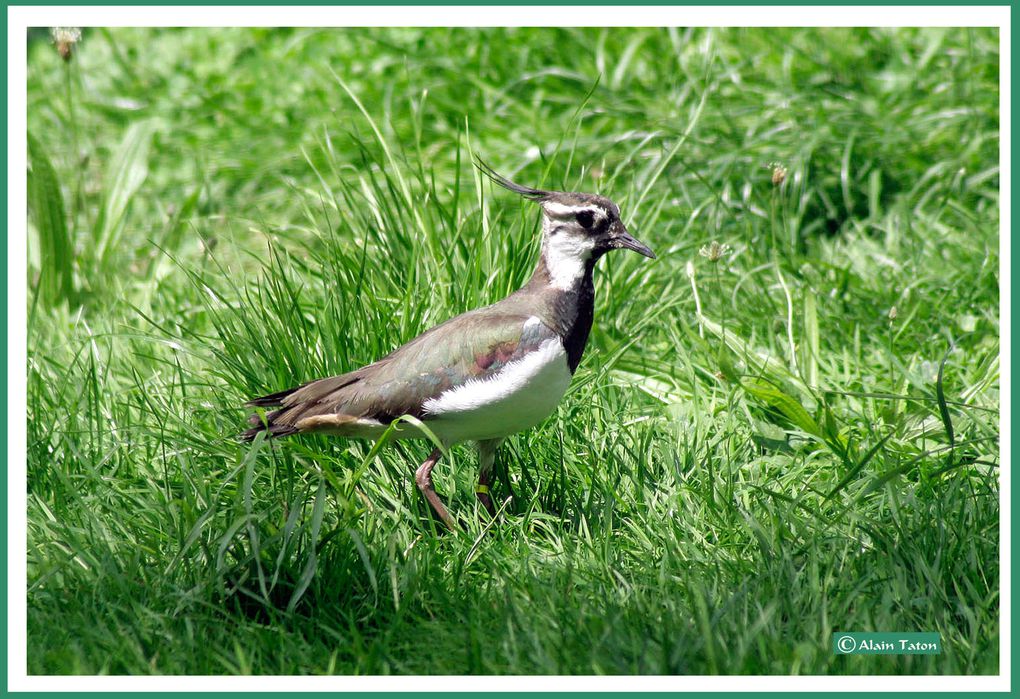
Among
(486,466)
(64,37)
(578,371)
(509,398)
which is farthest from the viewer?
(64,37)

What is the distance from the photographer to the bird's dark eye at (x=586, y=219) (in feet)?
12.5

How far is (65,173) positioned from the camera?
623 cm

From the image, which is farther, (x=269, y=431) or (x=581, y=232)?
(x=581, y=232)

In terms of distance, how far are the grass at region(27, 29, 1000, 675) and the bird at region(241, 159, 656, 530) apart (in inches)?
7.1

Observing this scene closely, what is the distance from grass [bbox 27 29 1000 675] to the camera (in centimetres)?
332

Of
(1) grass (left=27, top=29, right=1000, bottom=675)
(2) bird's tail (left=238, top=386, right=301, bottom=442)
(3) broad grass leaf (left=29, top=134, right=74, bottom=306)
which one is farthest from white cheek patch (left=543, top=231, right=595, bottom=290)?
(3) broad grass leaf (left=29, top=134, right=74, bottom=306)

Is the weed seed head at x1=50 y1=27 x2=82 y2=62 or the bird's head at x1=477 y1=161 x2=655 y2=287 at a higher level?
the weed seed head at x1=50 y1=27 x2=82 y2=62

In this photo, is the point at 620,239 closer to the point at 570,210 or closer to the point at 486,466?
the point at 570,210

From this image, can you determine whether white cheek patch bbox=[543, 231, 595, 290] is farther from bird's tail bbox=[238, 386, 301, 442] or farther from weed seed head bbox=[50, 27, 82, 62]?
weed seed head bbox=[50, 27, 82, 62]

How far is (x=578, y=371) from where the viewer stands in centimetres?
444

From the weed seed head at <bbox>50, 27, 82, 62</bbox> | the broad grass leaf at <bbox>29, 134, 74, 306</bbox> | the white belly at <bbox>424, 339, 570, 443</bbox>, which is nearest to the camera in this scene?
the white belly at <bbox>424, 339, 570, 443</bbox>

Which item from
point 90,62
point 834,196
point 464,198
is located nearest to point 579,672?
point 464,198

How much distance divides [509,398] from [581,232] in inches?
23.2

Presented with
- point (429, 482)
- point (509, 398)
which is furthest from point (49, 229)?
point (509, 398)
